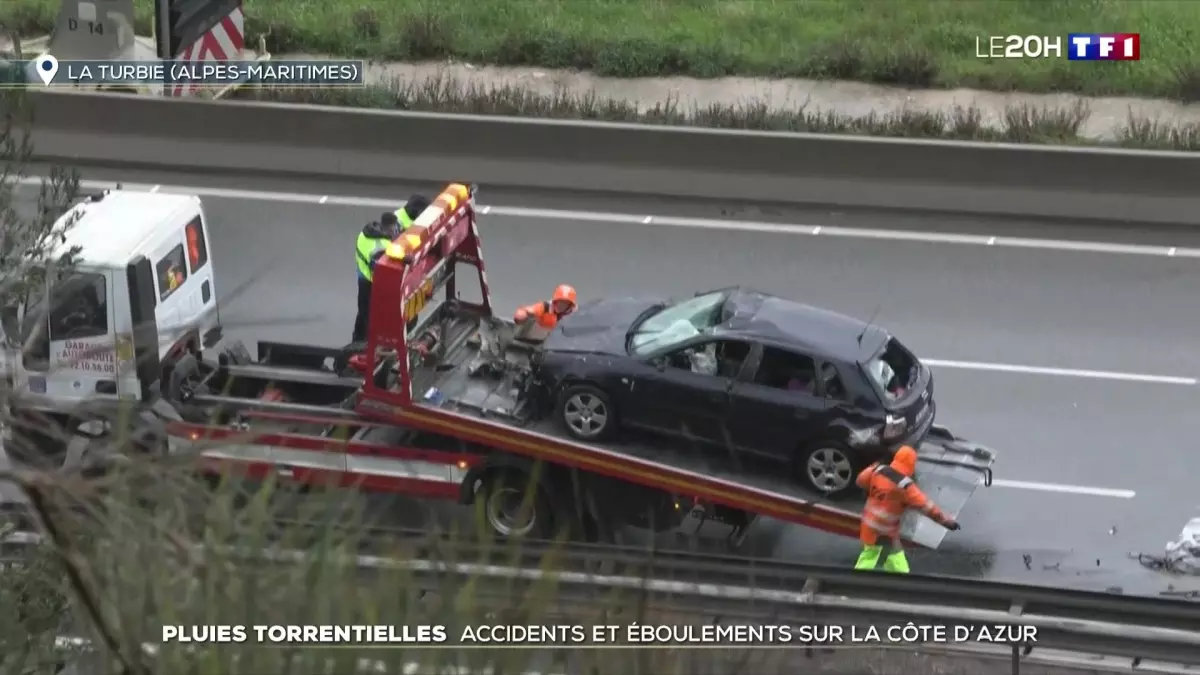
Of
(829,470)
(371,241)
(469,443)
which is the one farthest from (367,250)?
(829,470)

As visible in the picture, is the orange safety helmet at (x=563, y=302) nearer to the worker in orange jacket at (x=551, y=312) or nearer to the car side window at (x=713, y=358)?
the worker in orange jacket at (x=551, y=312)

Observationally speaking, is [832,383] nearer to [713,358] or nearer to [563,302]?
[713,358]

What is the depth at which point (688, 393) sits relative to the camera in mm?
10867

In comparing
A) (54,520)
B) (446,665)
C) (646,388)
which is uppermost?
(54,520)

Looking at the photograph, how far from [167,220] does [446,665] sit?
27.7 feet

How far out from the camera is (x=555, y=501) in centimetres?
1076

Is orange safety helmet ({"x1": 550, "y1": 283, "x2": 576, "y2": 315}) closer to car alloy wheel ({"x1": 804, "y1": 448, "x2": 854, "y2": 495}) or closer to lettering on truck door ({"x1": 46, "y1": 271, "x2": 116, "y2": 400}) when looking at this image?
car alloy wheel ({"x1": 804, "y1": 448, "x2": 854, "y2": 495})

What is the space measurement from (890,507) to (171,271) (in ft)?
17.0

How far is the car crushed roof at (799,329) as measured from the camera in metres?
10.8

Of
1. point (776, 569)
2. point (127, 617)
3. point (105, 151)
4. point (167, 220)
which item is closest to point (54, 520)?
point (127, 617)

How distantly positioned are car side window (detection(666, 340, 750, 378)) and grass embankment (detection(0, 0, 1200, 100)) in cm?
1019

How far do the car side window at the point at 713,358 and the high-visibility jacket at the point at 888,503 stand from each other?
1132mm

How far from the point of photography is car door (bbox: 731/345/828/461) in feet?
35.1

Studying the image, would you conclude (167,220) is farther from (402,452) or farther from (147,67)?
(147,67)
